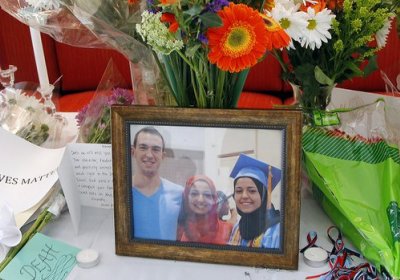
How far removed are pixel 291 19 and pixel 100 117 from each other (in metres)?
0.42

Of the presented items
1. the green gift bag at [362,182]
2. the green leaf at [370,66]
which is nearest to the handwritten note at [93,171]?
the green gift bag at [362,182]

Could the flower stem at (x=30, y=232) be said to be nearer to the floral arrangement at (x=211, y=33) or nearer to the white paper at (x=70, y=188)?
the white paper at (x=70, y=188)

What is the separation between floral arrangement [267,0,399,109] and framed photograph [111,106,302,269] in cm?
16

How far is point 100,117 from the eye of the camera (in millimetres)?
928

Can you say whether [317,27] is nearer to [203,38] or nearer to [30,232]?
[203,38]

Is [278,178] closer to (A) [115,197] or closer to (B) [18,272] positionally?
(A) [115,197]

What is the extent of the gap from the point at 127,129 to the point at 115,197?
11 centimetres

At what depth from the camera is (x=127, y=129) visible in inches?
28.7

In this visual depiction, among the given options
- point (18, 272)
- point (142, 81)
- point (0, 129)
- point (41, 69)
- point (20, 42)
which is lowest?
point (18, 272)

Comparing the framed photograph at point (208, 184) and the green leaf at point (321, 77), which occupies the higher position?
the green leaf at point (321, 77)

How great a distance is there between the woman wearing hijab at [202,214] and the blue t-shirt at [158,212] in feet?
0.05

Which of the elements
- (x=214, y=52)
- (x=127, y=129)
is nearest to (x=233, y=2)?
(x=214, y=52)

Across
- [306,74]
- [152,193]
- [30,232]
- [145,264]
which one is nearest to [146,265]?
[145,264]

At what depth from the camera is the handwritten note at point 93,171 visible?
0.85 meters
